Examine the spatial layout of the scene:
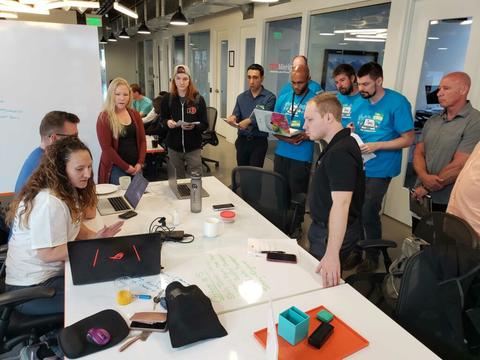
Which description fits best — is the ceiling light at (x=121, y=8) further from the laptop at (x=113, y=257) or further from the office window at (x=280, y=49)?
the laptop at (x=113, y=257)

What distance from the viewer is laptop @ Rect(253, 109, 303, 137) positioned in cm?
307

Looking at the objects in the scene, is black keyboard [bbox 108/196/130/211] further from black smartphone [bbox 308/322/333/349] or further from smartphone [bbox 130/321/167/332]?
black smartphone [bbox 308/322/333/349]

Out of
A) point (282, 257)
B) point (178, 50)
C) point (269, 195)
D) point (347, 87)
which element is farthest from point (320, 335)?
point (178, 50)

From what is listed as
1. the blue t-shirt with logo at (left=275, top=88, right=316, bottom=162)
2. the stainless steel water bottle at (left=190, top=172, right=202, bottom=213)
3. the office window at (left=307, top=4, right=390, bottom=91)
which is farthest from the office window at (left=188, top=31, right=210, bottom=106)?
the stainless steel water bottle at (left=190, top=172, right=202, bottom=213)

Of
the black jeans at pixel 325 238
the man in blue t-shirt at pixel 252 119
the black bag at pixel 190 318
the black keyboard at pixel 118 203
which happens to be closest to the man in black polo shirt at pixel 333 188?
the black jeans at pixel 325 238

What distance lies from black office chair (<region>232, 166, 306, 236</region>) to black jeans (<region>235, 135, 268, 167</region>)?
3.70ft

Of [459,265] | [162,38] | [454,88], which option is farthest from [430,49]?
[162,38]

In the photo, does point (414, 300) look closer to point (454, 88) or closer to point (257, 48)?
point (454, 88)

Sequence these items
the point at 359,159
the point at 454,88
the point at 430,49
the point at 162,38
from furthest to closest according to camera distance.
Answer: the point at 162,38
the point at 430,49
the point at 454,88
the point at 359,159

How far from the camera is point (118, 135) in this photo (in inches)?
125

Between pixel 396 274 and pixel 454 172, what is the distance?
1.23 metres

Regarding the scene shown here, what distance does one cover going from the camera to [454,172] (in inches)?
105

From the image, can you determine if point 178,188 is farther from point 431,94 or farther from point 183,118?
point 431,94

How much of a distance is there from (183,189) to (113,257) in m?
1.24
